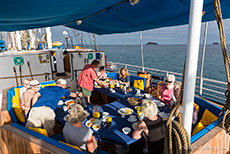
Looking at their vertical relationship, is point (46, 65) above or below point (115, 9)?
below

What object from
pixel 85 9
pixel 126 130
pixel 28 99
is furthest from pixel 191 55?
pixel 28 99

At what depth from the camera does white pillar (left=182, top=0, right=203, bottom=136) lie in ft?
3.68

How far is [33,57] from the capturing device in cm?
582

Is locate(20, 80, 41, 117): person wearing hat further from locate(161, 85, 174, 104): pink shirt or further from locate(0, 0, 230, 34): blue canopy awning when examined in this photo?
locate(161, 85, 174, 104): pink shirt

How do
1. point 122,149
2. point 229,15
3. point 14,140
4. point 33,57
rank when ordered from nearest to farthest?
1. point 14,140
2. point 122,149
3. point 229,15
4. point 33,57

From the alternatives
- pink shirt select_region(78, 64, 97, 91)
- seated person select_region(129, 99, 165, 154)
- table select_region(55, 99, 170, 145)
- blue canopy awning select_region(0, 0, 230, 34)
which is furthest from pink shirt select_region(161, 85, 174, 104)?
pink shirt select_region(78, 64, 97, 91)

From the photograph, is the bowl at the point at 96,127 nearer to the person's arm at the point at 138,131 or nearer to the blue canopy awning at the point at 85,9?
the person's arm at the point at 138,131

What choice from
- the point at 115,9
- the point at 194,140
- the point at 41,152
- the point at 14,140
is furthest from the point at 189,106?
the point at 115,9

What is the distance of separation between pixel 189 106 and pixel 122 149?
1.77m

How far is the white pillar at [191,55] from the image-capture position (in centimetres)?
112

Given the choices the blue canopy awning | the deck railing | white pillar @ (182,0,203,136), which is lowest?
the deck railing

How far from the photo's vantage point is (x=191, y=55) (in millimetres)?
1191

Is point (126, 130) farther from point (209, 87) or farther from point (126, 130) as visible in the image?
point (209, 87)

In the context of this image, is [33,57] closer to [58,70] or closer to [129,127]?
[58,70]
